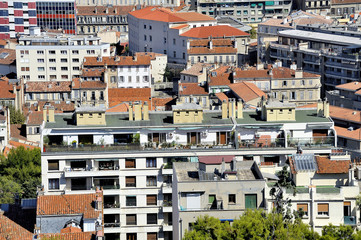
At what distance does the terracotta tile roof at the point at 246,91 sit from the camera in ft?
310

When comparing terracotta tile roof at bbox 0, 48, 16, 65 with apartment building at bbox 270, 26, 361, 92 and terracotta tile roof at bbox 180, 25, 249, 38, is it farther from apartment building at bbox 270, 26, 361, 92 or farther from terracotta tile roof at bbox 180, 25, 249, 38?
apartment building at bbox 270, 26, 361, 92

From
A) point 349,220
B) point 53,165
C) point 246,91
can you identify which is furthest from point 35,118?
point 349,220

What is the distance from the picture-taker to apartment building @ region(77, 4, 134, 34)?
176 metres

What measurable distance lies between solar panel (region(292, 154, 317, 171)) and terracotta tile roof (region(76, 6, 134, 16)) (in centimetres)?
12764

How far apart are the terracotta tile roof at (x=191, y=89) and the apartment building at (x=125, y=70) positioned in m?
17.1

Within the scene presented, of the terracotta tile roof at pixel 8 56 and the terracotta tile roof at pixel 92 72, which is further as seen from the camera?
the terracotta tile roof at pixel 8 56

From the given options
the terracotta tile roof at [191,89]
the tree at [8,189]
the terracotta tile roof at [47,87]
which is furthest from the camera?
the terracotta tile roof at [47,87]

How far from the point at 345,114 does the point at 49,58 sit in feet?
170

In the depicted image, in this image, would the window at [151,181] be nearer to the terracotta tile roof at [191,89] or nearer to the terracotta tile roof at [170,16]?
the terracotta tile roof at [191,89]

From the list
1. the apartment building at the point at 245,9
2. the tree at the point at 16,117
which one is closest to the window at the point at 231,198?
the tree at the point at 16,117

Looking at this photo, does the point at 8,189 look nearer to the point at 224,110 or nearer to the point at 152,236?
the point at 152,236

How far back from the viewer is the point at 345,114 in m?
86.5

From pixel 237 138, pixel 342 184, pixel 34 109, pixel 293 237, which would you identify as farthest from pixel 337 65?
pixel 293 237

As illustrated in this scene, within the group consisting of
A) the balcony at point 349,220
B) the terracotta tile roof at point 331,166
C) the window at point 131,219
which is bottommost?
the window at point 131,219
